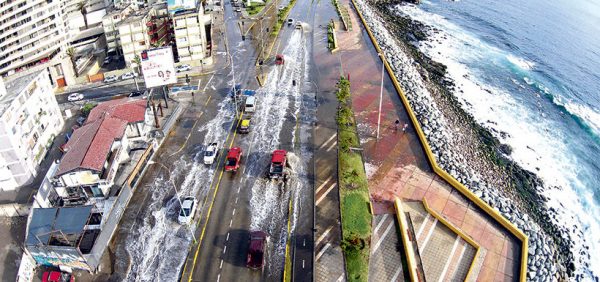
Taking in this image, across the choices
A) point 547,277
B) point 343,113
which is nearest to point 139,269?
point 343,113

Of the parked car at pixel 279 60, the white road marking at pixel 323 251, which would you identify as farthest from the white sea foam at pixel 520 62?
the white road marking at pixel 323 251

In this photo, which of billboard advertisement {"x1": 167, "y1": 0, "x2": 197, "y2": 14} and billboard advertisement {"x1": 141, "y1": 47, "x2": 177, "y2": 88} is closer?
billboard advertisement {"x1": 141, "y1": 47, "x2": 177, "y2": 88}

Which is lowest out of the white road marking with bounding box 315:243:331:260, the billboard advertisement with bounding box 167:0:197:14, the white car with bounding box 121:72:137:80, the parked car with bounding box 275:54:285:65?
the white road marking with bounding box 315:243:331:260

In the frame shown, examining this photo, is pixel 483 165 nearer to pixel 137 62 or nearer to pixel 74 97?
pixel 137 62

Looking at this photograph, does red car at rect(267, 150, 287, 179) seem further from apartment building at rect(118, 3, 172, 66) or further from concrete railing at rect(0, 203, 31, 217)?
apartment building at rect(118, 3, 172, 66)

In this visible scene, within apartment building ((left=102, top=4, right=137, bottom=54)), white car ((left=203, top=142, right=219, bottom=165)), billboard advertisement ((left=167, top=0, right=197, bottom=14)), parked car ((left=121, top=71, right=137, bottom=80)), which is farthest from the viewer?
apartment building ((left=102, top=4, right=137, bottom=54))

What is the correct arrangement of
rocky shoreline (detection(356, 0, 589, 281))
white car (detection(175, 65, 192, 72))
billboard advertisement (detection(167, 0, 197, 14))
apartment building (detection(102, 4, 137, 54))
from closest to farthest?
rocky shoreline (detection(356, 0, 589, 281)) → white car (detection(175, 65, 192, 72)) → billboard advertisement (detection(167, 0, 197, 14)) → apartment building (detection(102, 4, 137, 54))

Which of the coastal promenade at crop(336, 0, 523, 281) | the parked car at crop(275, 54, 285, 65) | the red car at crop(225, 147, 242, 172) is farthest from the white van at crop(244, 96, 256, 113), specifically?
the parked car at crop(275, 54, 285, 65)

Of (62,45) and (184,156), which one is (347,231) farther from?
(62,45)
